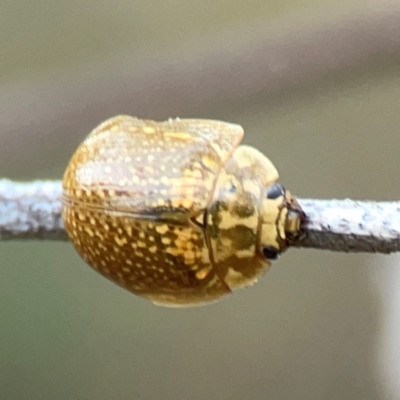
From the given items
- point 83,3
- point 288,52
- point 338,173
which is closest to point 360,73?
point 288,52

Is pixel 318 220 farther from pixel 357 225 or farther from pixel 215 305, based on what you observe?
pixel 215 305

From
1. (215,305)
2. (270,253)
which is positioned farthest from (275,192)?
(215,305)

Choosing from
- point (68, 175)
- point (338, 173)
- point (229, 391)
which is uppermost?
point (68, 175)

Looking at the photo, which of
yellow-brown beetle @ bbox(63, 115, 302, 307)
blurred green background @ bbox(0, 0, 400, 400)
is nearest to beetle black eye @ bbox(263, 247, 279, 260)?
yellow-brown beetle @ bbox(63, 115, 302, 307)

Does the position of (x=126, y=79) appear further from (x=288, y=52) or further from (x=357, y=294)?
(x=357, y=294)

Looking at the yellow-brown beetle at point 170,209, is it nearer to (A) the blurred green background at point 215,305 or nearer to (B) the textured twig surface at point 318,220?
(B) the textured twig surface at point 318,220

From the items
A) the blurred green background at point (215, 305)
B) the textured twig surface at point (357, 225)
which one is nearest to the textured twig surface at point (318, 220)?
the textured twig surface at point (357, 225)

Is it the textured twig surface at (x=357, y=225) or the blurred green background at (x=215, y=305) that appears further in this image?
the blurred green background at (x=215, y=305)
